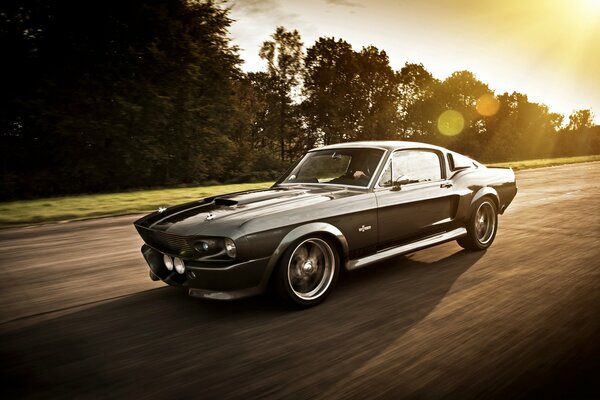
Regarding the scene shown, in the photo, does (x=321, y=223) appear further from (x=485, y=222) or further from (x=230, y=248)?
(x=485, y=222)

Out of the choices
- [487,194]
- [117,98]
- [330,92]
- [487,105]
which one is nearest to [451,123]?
[487,105]

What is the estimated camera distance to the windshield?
471 cm

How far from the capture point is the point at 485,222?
231 inches

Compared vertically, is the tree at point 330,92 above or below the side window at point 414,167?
above

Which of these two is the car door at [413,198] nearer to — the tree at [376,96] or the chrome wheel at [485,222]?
the chrome wheel at [485,222]

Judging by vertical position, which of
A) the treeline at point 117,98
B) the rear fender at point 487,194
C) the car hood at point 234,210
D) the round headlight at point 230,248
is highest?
the treeline at point 117,98

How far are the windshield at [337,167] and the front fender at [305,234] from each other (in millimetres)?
826

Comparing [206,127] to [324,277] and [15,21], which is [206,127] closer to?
[15,21]

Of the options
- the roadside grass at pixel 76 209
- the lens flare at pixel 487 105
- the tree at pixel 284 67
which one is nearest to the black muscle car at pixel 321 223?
the roadside grass at pixel 76 209

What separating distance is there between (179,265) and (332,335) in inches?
54.4

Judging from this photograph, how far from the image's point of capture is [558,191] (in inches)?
484

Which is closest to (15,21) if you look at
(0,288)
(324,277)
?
(0,288)

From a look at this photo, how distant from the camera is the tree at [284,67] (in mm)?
39094

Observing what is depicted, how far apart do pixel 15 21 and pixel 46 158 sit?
597 centimetres
